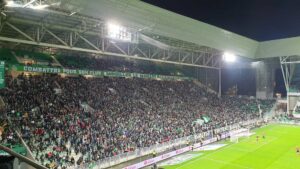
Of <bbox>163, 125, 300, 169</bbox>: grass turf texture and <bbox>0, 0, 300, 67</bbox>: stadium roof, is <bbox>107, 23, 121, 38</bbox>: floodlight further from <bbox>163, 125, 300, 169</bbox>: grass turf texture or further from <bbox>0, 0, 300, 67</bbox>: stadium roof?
<bbox>163, 125, 300, 169</bbox>: grass turf texture

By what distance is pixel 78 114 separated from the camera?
26.5m

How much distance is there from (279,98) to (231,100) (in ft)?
37.3

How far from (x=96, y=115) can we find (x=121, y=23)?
9.39 metres

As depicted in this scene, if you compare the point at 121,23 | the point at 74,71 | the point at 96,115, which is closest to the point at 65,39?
the point at 74,71

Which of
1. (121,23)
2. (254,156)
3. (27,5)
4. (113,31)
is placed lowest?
(254,156)

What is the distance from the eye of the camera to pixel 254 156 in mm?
27734

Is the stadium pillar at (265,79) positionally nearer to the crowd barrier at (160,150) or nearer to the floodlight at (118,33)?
the crowd barrier at (160,150)

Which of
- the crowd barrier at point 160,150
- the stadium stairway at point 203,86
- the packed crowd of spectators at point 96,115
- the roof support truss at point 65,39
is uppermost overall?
the roof support truss at point 65,39

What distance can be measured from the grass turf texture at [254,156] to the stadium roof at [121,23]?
46.2ft

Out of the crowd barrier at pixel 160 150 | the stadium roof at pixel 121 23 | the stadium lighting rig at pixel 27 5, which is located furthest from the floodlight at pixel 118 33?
the crowd barrier at pixel 160 150

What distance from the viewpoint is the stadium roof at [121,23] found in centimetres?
2309

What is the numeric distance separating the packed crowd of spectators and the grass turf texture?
4.23 meters

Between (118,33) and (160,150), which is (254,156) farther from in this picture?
(118,33)

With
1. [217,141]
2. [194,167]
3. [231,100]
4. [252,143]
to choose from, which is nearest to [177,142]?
[194,167]
